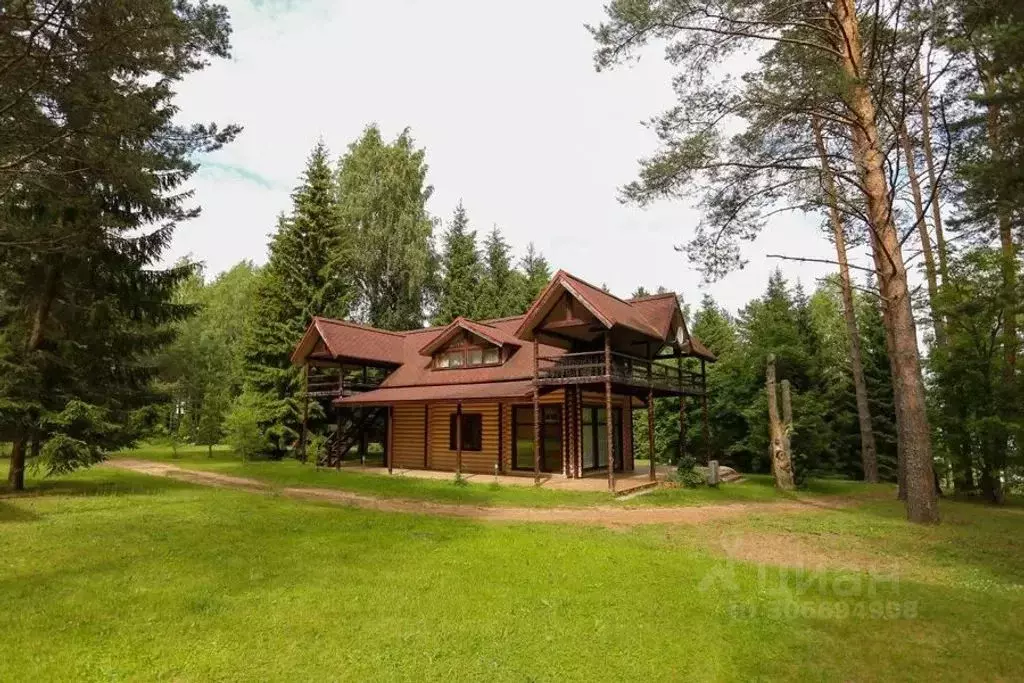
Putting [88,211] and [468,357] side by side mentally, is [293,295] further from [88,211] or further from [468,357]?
[88,211]

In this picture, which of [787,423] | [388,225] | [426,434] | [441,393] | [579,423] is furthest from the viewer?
[388,225]

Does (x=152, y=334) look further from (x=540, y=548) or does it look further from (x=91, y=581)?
(x=540, y=548)

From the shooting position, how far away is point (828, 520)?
1280 centimetres

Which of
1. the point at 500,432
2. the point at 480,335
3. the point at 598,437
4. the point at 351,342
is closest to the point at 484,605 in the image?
the point at 500,432

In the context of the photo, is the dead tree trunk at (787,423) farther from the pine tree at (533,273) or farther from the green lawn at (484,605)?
the pine tree at (533,273)

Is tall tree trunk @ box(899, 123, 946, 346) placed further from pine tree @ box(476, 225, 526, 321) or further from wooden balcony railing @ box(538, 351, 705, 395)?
pine tree @ box(476, 225, 526, 321)

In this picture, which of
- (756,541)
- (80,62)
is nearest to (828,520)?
(756,541)

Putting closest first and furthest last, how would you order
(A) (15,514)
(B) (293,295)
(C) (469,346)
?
1. (A) (15,514)
2. (C) (469,346)
3. (B) (293,295)

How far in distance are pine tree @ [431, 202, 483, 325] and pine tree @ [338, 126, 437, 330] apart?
1387 mm

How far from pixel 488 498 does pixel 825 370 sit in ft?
70.7

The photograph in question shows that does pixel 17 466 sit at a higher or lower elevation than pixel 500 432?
lower

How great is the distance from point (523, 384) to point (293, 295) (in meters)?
17.2

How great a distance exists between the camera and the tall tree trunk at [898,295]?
40.6ft

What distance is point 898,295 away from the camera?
13055 millimetres
